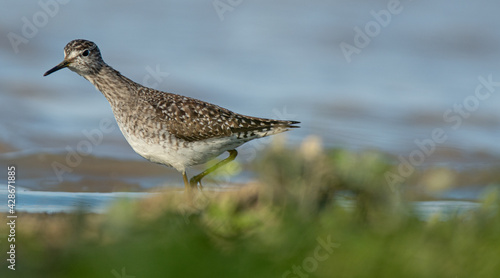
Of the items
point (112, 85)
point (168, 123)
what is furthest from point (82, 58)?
point (168, 123)

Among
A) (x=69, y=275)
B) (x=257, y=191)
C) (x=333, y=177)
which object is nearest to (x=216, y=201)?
(x=257, y=191)

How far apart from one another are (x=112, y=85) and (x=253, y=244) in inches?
287

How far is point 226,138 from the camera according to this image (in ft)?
38.4

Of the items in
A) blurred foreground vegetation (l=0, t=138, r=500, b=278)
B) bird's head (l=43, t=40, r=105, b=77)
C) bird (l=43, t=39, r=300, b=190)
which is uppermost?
bird's head (l=43, t=40, r=105, b=77)

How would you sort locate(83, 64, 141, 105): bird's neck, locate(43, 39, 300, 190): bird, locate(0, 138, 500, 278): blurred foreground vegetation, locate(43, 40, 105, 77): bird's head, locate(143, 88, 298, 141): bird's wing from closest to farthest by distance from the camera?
locate(0, 138, 500, 278): blurred foreground vegetation
locate(43, 39, 300, 190): bird
locate(143, 88, 298, 141): bird's wing
locate(43, 40, 105, 77): bird's head
locate(83, 64, 141, 105): bird's neck

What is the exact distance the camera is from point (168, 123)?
1155cm

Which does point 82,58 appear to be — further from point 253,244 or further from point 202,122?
point 253,244

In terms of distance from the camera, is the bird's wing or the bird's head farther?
the bird's head

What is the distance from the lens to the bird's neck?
471 inches

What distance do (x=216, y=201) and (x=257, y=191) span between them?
28.1 inches

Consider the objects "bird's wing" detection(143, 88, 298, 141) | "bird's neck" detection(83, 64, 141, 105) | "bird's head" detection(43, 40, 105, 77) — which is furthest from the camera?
"bird's neck" detection(83, 64, 141, 105)

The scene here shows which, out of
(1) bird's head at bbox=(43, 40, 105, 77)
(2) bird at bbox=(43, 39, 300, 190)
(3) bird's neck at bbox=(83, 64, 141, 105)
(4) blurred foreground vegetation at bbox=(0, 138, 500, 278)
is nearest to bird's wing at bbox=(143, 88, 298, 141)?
(2) bird at bbox=(43, 39, 300, 190)

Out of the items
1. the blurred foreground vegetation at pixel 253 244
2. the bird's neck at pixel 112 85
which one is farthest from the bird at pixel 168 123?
the blurred foreground vegetation at pixel 253 244

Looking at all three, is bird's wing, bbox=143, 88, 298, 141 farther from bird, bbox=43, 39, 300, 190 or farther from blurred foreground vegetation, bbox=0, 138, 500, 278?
blurred foreground vegetation, bbox=0, 138, 500, 278
